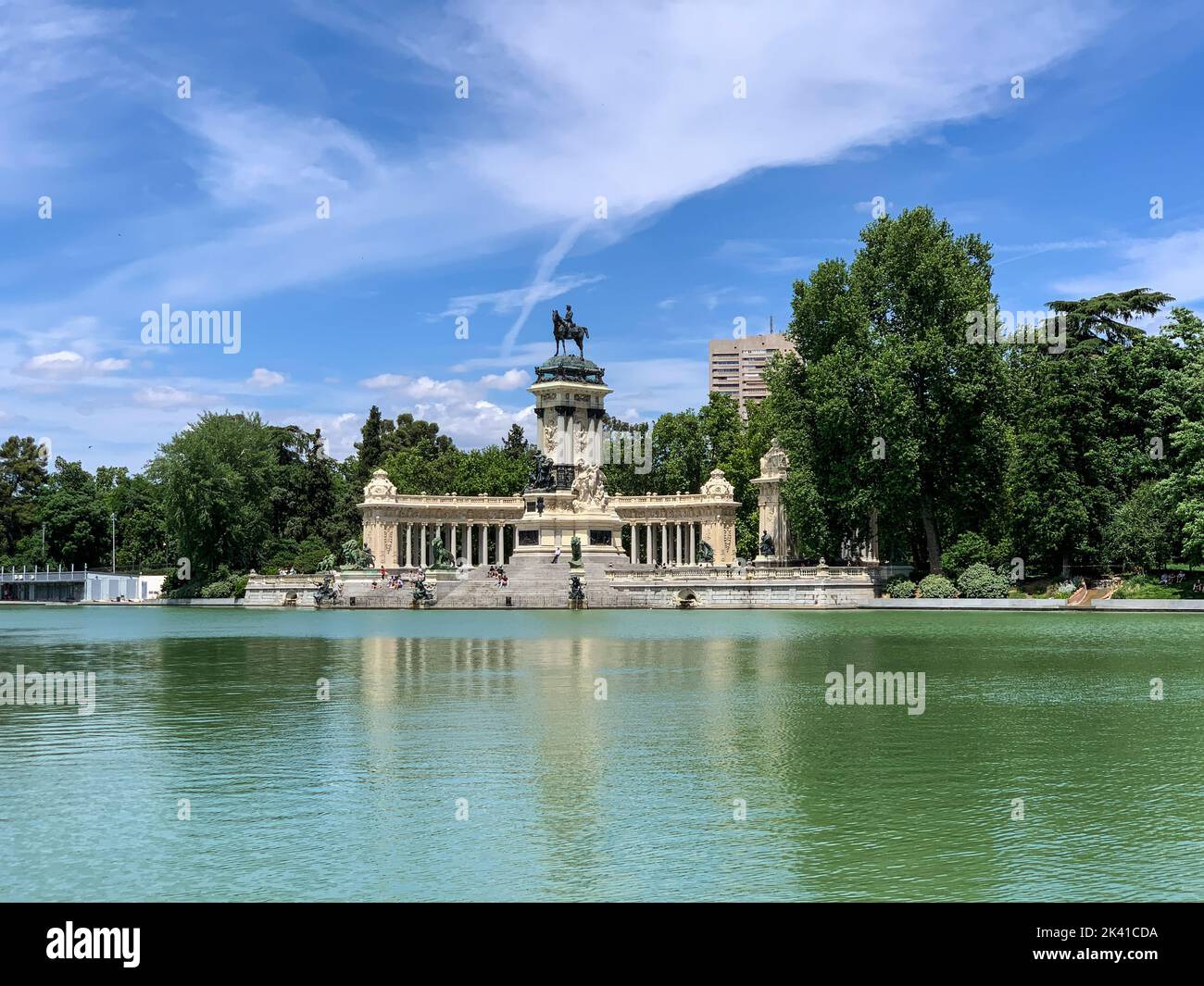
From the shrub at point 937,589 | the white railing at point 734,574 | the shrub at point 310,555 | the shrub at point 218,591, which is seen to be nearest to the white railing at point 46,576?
the shrub at point 310,555

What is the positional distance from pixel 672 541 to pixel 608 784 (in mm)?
77267

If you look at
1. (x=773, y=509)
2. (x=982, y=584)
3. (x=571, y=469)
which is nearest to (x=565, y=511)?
(x=571, y=469)

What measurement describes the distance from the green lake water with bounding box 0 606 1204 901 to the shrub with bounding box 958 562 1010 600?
30071 mm

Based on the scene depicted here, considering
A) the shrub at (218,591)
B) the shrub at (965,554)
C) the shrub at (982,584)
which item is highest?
the shrub at (965,554)

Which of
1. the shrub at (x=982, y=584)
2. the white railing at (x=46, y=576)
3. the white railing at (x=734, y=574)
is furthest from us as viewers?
the white railing at (x=46, y=576)

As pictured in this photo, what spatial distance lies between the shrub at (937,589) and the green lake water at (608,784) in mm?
31797

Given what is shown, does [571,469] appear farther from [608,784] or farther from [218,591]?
[608,784]

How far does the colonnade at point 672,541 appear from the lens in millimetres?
86875

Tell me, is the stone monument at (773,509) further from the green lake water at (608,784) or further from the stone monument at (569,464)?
the green lake water at (608,784)

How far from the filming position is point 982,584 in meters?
58.5

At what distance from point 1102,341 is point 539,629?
38967mm

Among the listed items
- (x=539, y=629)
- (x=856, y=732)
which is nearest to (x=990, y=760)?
(x=856, y=732)
